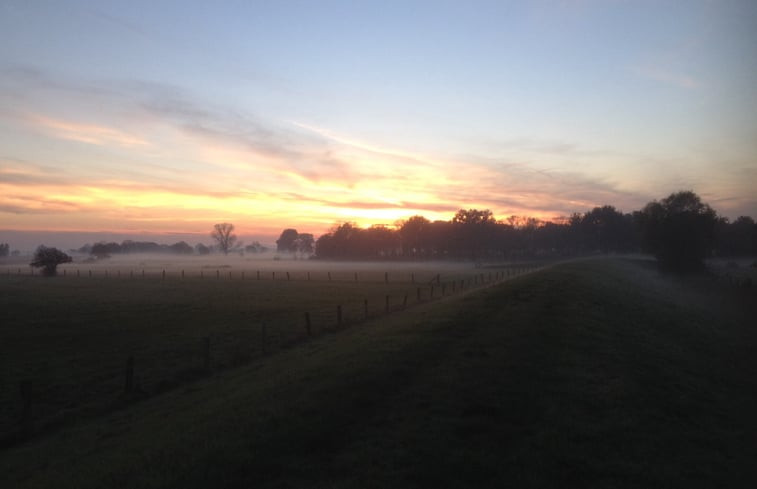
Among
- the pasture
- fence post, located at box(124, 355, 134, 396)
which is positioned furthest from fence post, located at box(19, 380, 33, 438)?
fence post, located at box(124, 355, 134, 396)

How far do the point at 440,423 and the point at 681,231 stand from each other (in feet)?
288

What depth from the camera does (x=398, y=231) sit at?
186m

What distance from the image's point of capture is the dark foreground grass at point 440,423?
9.16 meters

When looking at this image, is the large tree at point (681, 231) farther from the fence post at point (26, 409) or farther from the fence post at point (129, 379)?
the fence post at point (26, 409)

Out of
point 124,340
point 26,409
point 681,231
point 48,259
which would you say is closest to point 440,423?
point 26,409

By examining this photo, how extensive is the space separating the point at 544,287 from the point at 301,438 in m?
29.6

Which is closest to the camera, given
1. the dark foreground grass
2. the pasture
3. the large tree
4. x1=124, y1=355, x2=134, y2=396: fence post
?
the dark foreground grass

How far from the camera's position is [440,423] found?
435 inches

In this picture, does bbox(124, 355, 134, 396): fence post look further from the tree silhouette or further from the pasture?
the tree silhouette

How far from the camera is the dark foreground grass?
30.1 feet

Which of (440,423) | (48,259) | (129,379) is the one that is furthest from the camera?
(48,259)

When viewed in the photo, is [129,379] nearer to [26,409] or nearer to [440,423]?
[26,409]

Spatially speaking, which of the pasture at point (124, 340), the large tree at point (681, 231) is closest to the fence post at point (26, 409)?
the pasture at point (124, 340)

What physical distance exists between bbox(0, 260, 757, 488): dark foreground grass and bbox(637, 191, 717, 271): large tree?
7260 cm
